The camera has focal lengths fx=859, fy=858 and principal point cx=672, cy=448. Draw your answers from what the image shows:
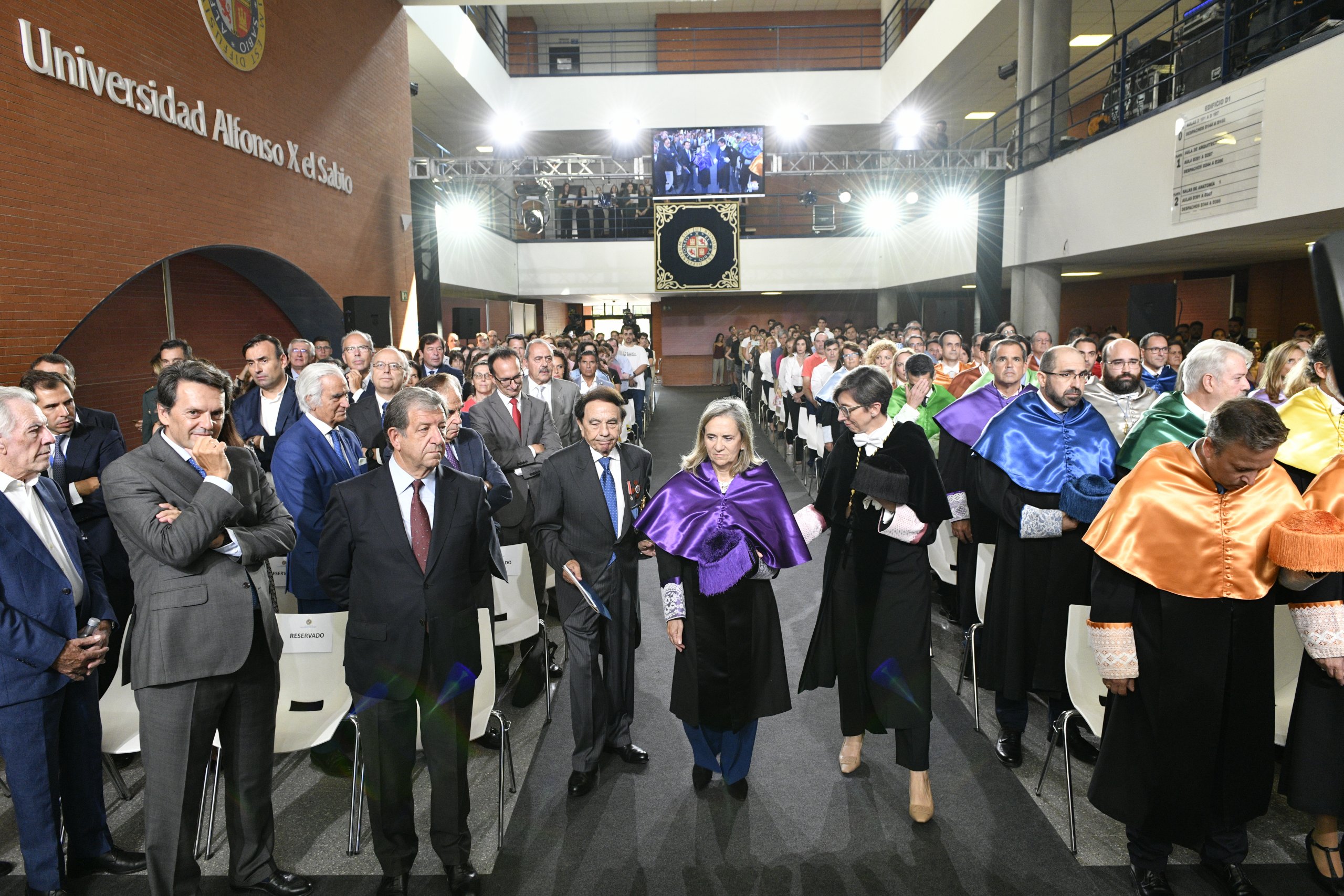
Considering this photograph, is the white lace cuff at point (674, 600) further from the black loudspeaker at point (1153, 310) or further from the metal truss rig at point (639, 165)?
the metal truss rig at point (639, 165)

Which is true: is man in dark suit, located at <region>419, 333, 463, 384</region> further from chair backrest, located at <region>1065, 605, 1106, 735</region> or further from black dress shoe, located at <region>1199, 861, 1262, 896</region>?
black dress shoe, located at <region>1199, 861, 1262, 896</region>

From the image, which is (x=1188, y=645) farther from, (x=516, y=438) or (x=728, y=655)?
(x=516, y=438)

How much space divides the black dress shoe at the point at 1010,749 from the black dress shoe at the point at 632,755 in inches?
66.8

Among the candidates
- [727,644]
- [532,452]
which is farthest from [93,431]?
[727,644]

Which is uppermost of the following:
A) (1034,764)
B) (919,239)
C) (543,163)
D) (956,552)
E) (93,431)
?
(543,163)

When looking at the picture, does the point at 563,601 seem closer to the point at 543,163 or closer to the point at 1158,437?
the point at 1158,437

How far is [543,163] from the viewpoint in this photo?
16391mm

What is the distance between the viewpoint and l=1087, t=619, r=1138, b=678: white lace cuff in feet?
9.61

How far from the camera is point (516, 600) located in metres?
4.59

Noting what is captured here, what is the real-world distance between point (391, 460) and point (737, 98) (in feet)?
65.0

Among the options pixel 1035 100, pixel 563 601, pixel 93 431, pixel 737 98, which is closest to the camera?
pixel 563 601

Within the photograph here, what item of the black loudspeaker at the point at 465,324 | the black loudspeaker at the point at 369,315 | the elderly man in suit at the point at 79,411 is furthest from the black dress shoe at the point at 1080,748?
the black loudspeaker at the point at 465,324

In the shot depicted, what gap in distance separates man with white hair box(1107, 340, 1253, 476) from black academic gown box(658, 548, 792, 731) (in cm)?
180

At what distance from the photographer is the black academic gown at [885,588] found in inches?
138
